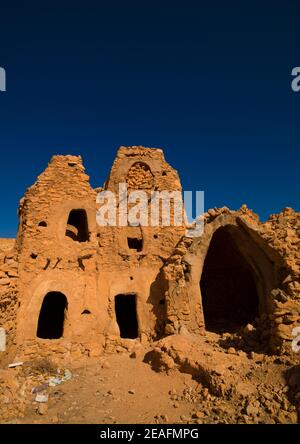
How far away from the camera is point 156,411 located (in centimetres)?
648

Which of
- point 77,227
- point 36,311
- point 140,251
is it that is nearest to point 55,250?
point 36,311

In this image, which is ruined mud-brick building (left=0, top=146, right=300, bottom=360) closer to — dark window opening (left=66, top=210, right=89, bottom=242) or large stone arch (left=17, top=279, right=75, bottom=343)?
large stone arch (left=17, top=279, right=75, bottom=343)

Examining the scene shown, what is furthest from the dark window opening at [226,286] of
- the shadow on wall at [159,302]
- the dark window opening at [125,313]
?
the shadow on wall at [159,302]

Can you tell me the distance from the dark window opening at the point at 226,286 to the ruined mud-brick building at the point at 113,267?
0.66m

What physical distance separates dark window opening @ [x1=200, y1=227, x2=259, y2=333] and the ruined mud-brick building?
26.1 inches

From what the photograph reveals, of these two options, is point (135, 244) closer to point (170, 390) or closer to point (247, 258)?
point (247, 258)

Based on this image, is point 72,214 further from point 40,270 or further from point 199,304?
point 199,304

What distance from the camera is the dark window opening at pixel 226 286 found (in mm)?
15000

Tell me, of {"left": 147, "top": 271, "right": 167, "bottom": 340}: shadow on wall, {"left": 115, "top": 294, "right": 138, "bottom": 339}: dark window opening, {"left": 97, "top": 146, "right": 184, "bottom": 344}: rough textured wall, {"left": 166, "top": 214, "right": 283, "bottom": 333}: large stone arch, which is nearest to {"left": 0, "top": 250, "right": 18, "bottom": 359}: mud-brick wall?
{"left": 97, "top": 146, "right": 184, "bottom": 344}: rough textured wall

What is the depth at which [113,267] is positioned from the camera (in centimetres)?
1237

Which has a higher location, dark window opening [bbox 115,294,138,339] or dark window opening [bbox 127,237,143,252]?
dark window opening [bbox 127,237,143,252]

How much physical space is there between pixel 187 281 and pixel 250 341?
2.98 m

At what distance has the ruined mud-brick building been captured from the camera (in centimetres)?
1028

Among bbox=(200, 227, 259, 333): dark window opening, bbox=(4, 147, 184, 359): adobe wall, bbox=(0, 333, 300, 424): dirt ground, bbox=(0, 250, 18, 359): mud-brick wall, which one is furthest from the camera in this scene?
bbox=(200, 227, 259, 333): dark window opening
